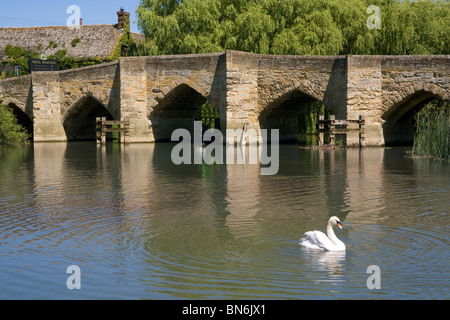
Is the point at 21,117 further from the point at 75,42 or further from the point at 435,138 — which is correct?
the point at 435,138

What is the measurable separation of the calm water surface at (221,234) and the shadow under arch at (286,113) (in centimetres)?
1274

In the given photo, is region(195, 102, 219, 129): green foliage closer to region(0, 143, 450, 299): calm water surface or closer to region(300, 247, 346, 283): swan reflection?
region(0, 143, 450, 299): calm water surface

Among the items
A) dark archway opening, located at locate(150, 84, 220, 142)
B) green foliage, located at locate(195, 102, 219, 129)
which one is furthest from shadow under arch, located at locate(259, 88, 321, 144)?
green foliage, located at locate(195, 102, 219, 129)

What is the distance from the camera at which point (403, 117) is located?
27969 mm

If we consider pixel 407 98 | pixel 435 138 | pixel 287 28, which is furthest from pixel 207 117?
pixel 435 138

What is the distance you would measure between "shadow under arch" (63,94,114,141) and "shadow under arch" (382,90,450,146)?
13.2m

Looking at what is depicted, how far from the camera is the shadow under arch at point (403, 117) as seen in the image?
26.3 metres

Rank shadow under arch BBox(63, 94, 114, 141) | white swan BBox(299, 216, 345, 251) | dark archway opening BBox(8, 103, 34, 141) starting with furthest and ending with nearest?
dark archway opening BBox(8, 103, 34, 141)
shadow under arch BBox(63, 94, 114, 141)
white swan BBox(299, 216, 345, 251)

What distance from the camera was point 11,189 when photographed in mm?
12828

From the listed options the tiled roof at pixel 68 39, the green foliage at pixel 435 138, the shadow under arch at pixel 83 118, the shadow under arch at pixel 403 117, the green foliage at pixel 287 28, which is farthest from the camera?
the tiled roof at pixel 68 39

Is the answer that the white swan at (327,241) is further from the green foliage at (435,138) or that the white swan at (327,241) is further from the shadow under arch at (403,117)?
the shadow under arch at (403,117)

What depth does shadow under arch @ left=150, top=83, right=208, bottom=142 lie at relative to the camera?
29.9 metres

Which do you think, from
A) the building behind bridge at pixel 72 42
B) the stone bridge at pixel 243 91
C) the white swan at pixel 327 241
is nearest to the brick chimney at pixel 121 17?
the building behind bridge at pixel 72 42
